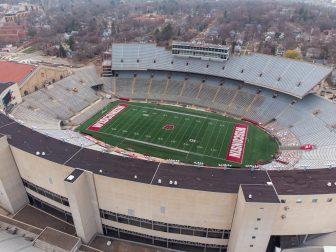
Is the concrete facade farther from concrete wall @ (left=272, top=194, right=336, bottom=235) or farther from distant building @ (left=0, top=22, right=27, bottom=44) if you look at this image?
distant building @ (left=0, top=22, right=27, bottom=44)

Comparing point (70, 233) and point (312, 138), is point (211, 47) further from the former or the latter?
point (70, 233)

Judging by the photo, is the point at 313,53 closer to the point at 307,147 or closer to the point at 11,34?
the point at 307,147

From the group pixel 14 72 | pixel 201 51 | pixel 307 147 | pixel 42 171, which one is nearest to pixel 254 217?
pixel 42 171

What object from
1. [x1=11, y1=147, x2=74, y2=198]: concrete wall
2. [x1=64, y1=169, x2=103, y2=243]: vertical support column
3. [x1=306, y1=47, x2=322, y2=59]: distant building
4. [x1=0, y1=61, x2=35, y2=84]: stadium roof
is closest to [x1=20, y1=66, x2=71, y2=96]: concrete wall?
[x1=0, y1=61, x2=35, y2=84]: stadium roof

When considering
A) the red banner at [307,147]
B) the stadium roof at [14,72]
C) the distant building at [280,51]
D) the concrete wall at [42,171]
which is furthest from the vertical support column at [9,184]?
the distant building at [280,51]

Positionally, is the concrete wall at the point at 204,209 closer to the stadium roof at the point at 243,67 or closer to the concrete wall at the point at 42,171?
the concrete wall at the point at 42,171

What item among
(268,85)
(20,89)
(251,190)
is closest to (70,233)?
(251,190)
